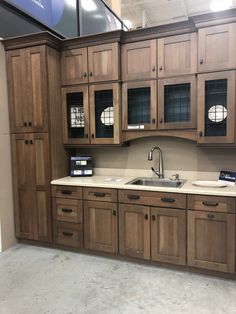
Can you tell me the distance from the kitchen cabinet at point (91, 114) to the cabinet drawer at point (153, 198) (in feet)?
2.12

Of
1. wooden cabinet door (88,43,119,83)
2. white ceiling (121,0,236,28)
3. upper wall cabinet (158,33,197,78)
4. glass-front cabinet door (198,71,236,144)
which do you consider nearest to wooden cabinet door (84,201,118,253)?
glass-front cabinet door (198,71,236,144)

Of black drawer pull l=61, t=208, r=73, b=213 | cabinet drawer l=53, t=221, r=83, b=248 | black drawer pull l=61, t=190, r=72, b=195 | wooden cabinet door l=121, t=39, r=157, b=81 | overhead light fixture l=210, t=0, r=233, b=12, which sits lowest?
cabinet drawer l=53, t=221, r=83, b=248

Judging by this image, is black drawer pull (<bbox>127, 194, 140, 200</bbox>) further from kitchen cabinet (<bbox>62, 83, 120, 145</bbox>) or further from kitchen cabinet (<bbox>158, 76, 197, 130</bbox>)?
kitchen cabinet (<bbox>158, 76, 197, 130</bbox>)

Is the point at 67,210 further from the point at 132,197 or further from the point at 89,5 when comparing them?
the point at 89,5

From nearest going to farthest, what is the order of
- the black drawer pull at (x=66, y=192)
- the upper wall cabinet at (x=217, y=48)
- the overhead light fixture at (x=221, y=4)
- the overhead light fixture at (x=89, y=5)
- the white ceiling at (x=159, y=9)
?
the upper wall cabinet at (x=217, y=48), the black drawer pull at (x=66, y=192), the overhead light fixture at (x=89, y=5), the overhead light fixture at (x=221, y=4), the white ceiling at (x=159, y=9)

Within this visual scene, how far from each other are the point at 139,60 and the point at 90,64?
583mm

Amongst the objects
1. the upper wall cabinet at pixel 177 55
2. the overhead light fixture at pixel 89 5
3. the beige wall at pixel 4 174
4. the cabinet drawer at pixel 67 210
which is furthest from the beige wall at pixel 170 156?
the overhead light fixture at pixel 89 5

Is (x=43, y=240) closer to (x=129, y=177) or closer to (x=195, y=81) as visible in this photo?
(x=129, y=177)

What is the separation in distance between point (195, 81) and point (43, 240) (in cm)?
252

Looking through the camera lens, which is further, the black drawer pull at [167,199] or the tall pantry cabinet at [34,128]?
the tall pantry cabinet at [34,128]

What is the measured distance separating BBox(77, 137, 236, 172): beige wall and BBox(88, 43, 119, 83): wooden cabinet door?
2.86 ft

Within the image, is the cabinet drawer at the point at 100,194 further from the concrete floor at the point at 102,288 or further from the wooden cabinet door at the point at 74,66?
the wooden cabinet door at the point at 74,66

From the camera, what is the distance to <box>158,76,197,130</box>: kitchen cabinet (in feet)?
8.66

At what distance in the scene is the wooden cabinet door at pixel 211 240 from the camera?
2314 mm
